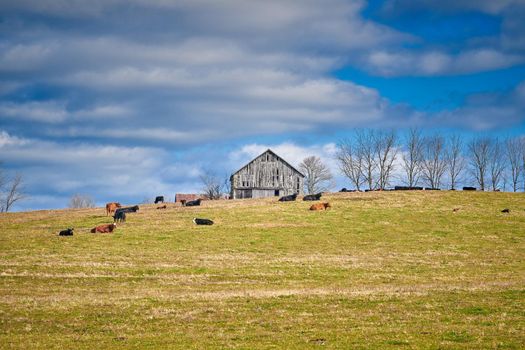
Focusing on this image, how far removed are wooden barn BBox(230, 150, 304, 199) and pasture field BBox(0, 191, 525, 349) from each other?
3697cm

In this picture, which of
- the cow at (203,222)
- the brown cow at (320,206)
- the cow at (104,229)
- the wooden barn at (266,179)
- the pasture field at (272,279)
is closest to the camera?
the pasture field at (272,279)

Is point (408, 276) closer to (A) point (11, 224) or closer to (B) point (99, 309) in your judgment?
(B) point (99, 309)

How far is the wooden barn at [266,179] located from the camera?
106 meters

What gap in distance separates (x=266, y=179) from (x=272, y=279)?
72.8m

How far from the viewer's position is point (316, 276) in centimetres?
3481

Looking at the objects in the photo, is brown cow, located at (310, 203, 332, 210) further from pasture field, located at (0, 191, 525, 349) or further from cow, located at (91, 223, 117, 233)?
cow, located at (91, 223, 117, 233)

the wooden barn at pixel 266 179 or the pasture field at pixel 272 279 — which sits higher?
the wooden barn at pixel 266 179

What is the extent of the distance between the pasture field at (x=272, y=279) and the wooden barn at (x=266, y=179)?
3697 centimetres

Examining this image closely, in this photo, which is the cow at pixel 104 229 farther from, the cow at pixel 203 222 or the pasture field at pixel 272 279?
the cow at pixel 203 222

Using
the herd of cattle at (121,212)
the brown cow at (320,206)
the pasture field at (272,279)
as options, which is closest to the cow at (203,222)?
the herd of cattle at (121,212)

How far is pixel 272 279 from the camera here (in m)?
33.9

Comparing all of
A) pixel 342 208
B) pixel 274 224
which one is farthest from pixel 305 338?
pixel 342 208

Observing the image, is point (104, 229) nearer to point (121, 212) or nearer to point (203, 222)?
point (121, 212)

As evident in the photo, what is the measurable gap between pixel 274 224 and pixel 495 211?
2526cm
